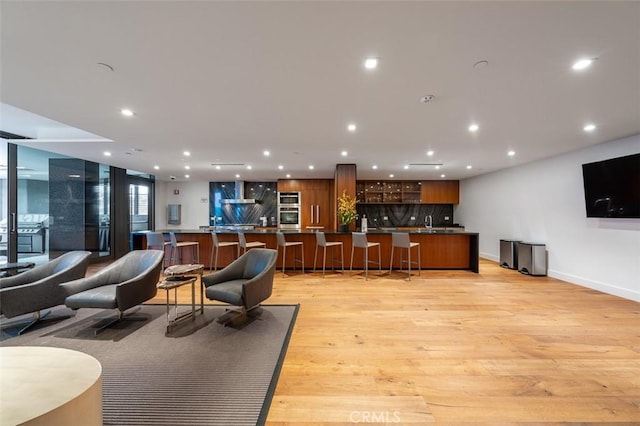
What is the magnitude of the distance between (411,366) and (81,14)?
3.53 m

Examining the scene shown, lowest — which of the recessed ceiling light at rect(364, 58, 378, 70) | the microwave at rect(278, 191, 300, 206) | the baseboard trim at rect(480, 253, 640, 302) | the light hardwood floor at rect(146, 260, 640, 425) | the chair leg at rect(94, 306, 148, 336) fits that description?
the light hardwood floor at rect(146, 260, 640, 425)

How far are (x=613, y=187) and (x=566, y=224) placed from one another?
115cm

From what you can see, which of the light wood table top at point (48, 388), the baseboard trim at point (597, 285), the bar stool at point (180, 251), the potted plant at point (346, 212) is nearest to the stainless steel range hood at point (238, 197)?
the bar stool at point (180, 251)

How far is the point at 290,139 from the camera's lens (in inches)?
164

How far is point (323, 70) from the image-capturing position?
2154 millimetres

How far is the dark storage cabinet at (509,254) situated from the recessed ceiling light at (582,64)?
4.79m

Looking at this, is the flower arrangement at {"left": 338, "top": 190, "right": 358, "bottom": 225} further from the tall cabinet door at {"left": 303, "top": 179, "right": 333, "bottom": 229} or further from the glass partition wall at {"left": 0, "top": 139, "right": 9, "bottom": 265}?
the glass partition wall at {"left": 0, "top": 139, "right": 9, "bottom": 265}

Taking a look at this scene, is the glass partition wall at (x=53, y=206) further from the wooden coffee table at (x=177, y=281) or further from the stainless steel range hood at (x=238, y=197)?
the wooden coffee table at (x=177, y=281)

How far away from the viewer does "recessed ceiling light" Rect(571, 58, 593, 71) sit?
202 centimetres

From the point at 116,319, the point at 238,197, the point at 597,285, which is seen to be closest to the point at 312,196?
the point at 238,197

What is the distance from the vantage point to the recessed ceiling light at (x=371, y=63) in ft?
6.63

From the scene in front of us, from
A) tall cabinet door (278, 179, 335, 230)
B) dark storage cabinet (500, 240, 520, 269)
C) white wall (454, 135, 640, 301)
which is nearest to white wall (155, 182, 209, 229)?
tall cabinet door (278, 179, 335, 230)

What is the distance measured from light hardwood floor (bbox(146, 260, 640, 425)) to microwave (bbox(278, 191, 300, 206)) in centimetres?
465

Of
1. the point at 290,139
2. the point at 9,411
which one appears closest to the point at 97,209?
the point at 290,139
